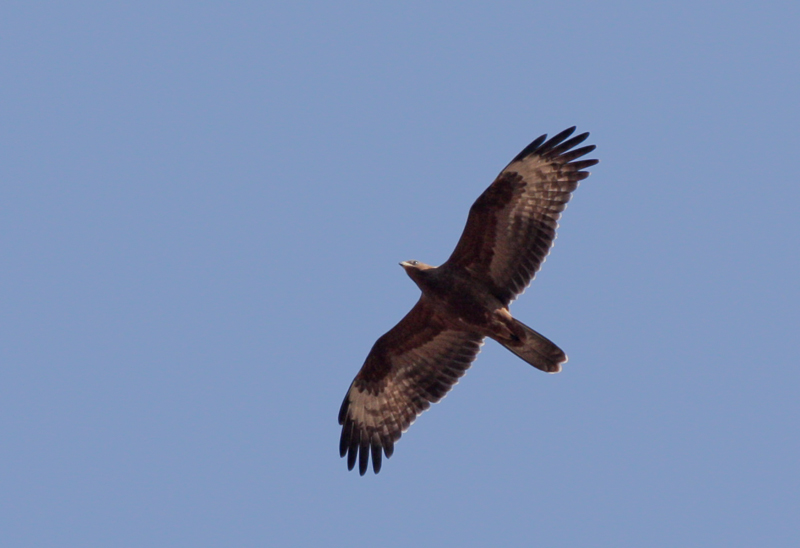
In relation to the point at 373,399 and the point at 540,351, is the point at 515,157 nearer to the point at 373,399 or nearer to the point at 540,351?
the point at 540,351

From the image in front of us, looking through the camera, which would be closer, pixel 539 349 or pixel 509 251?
pixel 539 349

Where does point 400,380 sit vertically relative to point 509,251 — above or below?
below

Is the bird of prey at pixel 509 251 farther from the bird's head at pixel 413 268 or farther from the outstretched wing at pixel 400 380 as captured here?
the outstretched wing at pixel 400 380

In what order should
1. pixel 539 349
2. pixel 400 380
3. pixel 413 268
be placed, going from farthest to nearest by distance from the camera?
pixel 400 380, pixel 413 268, pixel 539 349

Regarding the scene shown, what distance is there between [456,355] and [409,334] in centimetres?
73

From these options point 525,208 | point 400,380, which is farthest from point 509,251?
→ point 400,380

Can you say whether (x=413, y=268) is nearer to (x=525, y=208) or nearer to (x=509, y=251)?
(x=509, y=251)

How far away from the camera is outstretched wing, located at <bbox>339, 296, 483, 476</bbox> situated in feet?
49.0

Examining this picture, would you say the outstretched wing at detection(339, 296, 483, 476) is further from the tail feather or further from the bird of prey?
the tail feather

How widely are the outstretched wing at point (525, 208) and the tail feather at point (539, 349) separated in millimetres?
555

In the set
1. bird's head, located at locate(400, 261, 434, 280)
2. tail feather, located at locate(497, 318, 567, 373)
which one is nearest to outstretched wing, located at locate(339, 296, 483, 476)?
bird's head, located at locate(400, 261, 434, 280)

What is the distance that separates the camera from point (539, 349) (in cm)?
1392

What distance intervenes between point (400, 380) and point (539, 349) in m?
2.31

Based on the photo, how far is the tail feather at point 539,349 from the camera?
546 inches
